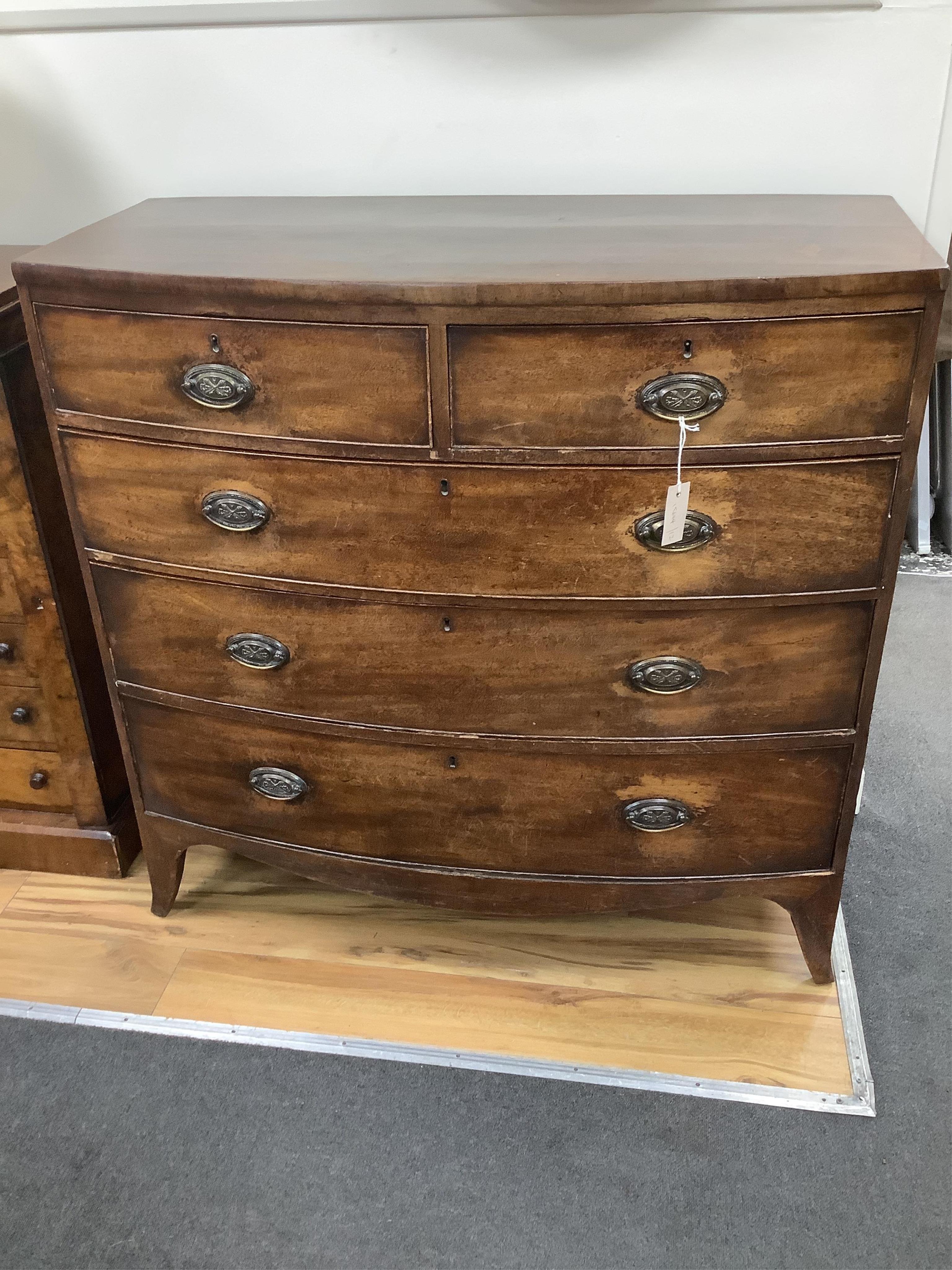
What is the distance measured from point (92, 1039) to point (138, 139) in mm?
1382

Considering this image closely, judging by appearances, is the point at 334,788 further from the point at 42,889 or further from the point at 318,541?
the point at 42,889

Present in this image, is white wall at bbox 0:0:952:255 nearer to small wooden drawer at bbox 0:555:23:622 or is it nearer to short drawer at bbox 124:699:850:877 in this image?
small wooden drawer at bbox 0:555:23:622

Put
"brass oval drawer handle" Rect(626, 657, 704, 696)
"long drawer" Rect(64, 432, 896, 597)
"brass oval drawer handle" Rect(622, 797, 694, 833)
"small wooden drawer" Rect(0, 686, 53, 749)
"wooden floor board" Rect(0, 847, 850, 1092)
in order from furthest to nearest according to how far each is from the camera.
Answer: "small wooden drawer" Rect(0, 686, 53, 749), "wooden floor board" Rect(0, 847, 850, 1092), "brass oval drawer handle" Rect(622, 797, 694, 833), "brass oval drawer handle" Rect(626, 657, 704, 696), "long drawer" Rect(64, 432, 896, 597)

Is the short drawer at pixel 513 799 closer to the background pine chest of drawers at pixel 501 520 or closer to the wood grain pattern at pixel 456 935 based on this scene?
the background pine chest of drawers at pixel 501 520

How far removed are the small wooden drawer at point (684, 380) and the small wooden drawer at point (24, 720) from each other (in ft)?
3.11

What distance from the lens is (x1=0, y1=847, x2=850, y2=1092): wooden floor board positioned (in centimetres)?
148

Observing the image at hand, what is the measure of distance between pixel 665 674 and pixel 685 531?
195mm

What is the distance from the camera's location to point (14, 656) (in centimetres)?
166

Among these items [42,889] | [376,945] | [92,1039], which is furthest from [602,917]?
[42,889]

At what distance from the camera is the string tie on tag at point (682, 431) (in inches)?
43.9

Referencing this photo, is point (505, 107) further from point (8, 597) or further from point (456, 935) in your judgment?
point (456, 935)

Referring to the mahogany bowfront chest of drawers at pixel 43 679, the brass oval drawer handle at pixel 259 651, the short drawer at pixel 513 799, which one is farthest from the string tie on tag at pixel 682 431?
the mahogany bowfront chest of drawers at pixel 43 679

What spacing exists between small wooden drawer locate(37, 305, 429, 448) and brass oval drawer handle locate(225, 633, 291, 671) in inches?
11.1

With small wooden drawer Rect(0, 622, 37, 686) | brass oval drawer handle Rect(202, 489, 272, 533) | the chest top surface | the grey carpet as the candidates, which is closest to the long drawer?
brass oval drawer handle Rect(202, 489, 272, 533)
